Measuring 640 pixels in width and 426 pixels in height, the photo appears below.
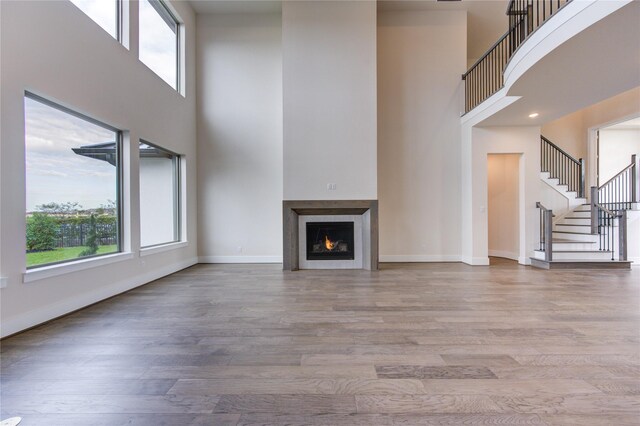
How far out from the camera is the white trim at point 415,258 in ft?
20.8

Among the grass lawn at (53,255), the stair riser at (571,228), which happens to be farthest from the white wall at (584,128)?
the grass lawn at (53,255)

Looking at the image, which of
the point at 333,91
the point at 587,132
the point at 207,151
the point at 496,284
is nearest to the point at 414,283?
the point at 496,284

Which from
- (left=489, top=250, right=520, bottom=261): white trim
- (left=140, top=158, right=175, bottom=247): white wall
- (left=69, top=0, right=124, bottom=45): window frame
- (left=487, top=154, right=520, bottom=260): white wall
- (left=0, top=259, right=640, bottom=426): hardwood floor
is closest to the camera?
(left=0, top=259, right=640, bottom=426): hardwood floor

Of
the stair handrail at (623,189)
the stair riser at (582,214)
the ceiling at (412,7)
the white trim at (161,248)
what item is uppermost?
the ceiling at (412,7)

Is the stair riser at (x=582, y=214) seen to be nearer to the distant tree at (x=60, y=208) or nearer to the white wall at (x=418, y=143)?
the white wall at (x=418, y=143)

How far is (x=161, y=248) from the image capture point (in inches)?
194

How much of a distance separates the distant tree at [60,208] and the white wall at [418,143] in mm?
5258

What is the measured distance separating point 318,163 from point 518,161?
14.6 ft

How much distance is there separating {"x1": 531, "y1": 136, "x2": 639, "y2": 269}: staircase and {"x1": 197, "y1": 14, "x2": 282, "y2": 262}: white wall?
18.4 feet

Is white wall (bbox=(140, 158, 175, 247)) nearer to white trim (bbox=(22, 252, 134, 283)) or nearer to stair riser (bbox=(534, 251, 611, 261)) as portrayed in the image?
white trim (bbox=(22, 252, 134, 283))

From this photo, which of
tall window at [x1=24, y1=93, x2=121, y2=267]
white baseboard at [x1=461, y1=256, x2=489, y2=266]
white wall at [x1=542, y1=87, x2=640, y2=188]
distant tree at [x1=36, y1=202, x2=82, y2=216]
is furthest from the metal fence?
white wall at [x1=542, y1=87, x2=640, y2=188]

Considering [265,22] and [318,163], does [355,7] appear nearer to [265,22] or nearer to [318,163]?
[265,22]

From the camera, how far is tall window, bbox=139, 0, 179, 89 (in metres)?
4.73

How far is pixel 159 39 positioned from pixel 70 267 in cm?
428
